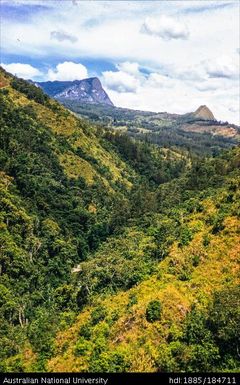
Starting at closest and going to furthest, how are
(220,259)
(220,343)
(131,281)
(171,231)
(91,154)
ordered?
1. (220,343)
2. (220,259)
3. (131,281)
4. (171,231)
5. (91,154)

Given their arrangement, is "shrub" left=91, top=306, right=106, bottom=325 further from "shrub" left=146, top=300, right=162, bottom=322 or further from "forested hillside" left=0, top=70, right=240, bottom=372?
"shrub" left=146, top=300, right=162, bottom=322

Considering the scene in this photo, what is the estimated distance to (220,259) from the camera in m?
69.4

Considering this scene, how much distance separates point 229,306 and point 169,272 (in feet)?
56.0

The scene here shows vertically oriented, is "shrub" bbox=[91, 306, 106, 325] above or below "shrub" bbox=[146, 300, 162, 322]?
below

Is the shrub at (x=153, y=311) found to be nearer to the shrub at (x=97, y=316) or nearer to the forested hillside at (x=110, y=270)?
the forested hillside at (x=110, y=270)

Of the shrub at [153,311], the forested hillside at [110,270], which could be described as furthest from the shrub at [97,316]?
the shrub at [153,311]

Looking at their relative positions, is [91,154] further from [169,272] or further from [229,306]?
[229,306]

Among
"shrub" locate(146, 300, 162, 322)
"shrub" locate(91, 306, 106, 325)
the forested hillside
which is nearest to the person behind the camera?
the forested hillside

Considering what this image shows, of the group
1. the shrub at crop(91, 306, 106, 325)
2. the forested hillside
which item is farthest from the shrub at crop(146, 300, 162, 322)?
the shrub at crop(91, 306, 106, 325)

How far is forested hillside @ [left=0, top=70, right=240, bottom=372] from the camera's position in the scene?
56.4m

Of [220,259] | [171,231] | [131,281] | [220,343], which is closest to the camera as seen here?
[220,343]

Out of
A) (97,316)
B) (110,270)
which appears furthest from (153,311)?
(110,270)

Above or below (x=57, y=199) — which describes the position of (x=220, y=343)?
below
